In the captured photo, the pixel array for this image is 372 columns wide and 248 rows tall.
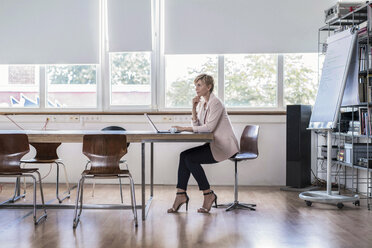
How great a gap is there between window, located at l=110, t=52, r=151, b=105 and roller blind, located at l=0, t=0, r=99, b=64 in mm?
328

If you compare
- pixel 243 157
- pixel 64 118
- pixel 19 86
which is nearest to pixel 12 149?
pixel 243 157

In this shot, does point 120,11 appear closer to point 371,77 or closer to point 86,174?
point 86,174

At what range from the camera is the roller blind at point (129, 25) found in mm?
5879

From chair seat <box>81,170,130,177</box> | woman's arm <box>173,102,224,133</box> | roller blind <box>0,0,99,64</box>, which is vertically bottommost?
chair seat <box>81,170,130,177</box>

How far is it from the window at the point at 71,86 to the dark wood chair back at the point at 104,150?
2.61 meters

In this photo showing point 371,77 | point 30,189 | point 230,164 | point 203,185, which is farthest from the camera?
point 230,164

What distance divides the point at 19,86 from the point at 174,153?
2520mm

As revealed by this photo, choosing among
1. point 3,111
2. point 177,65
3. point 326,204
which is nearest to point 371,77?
point 326,204

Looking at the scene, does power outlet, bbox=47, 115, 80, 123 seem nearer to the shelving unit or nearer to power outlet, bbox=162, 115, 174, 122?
power outlet, bbox=162, 115, 174, 122

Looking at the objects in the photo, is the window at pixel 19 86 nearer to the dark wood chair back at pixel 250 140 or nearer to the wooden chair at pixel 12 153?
the wooden chair at pixel 12 153

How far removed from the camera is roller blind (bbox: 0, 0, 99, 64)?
5.98m

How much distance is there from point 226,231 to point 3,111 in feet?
13.8

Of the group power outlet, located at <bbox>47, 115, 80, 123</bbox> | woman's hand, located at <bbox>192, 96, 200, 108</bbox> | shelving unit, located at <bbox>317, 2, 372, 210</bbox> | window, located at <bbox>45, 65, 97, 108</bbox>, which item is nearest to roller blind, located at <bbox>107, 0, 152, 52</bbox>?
window, located at <bbox>45, 65, 97, 108</bbox>

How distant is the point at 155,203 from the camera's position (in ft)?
15.0
